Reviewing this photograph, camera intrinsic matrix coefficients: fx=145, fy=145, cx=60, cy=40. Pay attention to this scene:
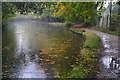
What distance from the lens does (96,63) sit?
22.8 feet

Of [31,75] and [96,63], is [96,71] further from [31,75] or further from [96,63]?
[31,75]

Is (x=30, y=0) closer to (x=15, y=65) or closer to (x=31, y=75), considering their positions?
(x=15, y=65)

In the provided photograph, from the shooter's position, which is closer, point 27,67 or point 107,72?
point 107,72

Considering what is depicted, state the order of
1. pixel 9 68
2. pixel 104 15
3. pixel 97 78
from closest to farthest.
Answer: pixel 97 78, pixel 9 68, pixel 104 15

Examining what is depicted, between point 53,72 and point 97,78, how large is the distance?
7.26 feet

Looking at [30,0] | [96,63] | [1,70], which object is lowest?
[1,70]

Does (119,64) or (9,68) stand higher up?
(119,64)

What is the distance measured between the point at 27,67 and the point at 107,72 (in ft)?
13.3

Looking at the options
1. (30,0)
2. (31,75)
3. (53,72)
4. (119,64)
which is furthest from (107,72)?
(30,0)

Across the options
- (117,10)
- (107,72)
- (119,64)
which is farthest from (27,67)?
(117,10)

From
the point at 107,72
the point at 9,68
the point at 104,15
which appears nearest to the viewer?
the point at 107,72

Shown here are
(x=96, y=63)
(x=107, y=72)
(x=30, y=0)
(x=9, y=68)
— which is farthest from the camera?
(x=30, y=0)

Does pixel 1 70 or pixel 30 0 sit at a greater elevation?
pixel 30 0

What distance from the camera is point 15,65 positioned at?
8.05 meters
